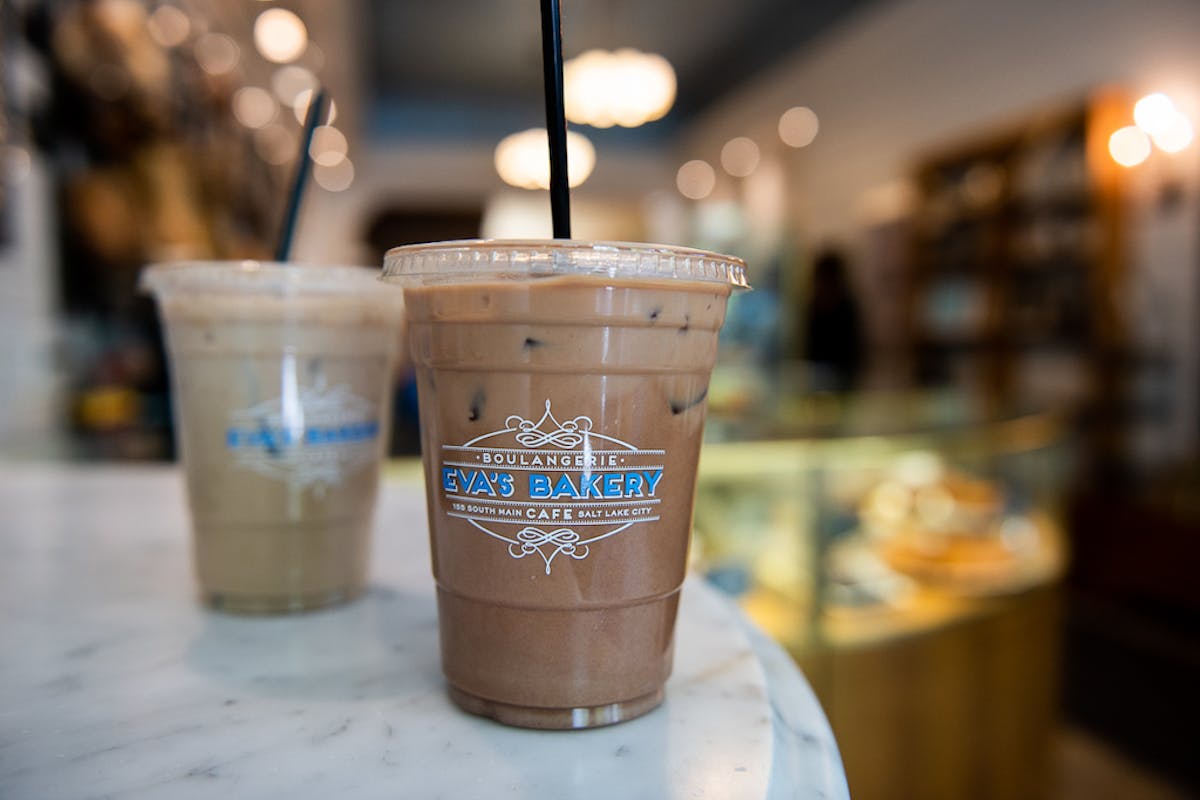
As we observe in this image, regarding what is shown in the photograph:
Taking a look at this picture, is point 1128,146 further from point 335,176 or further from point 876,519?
point 335,176

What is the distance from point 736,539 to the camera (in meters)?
2.20

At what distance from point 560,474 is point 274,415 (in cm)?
33

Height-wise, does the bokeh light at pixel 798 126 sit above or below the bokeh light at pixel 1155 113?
above

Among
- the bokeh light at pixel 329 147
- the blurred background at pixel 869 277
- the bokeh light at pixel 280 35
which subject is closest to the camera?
the blurred background at pixel 869 277

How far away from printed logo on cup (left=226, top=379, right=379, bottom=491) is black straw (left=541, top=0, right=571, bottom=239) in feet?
0.99

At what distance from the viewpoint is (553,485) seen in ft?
1.66

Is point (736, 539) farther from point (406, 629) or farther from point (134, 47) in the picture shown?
point (134, 47)

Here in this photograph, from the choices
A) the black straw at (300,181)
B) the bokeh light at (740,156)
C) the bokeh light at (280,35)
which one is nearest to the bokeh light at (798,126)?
the bokeh light at (740,156)

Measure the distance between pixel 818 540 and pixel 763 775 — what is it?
1582mm

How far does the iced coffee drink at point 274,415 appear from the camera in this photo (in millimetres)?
708

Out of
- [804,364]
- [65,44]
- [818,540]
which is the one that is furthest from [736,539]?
[804,364]

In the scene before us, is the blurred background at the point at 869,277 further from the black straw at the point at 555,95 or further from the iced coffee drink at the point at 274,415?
the black straw at the point at 555,95

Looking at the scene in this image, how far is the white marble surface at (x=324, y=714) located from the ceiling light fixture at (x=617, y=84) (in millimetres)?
4686

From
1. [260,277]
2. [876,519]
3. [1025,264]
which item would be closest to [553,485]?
[260,277]
